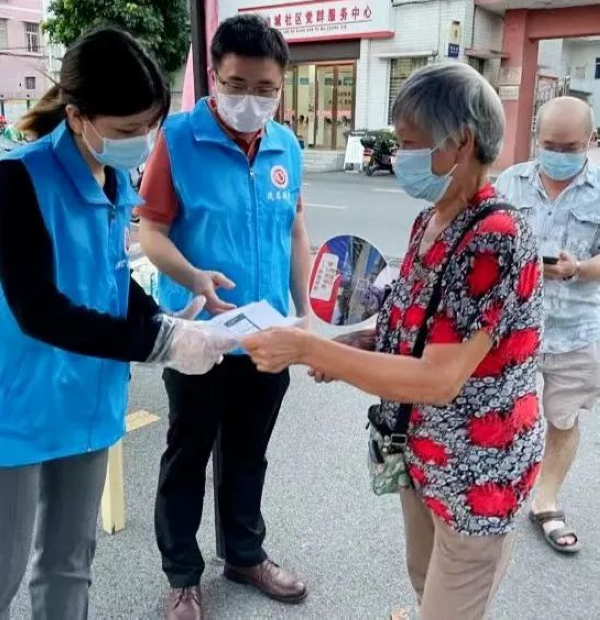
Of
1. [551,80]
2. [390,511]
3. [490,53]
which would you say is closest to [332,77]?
[490,53]

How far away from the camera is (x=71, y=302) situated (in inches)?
49.1

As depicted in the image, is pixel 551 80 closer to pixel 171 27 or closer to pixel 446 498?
pixel 171 27

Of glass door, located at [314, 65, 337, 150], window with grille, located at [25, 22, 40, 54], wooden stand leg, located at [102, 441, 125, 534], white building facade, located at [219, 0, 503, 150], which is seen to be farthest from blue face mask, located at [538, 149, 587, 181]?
window with grille, located at [25, 22, 40, 54]

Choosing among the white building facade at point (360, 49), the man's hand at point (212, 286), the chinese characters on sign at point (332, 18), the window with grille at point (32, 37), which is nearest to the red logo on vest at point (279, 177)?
the man's hand at point (212, 286)

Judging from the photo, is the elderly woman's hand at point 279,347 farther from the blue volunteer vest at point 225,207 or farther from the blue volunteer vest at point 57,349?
the blue volunteer vest at point 225,207

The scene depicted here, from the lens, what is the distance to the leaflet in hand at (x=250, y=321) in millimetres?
1367


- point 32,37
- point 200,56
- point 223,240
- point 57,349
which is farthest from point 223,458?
point 32,37

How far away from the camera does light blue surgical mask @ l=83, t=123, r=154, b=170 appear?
4.35 ft

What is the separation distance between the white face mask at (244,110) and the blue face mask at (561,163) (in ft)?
3.16

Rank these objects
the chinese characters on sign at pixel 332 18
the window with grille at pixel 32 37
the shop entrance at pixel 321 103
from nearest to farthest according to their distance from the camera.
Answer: the chinese characters on sign at pixel 332 18, the shop entrance at pixel 321 103, the window with grille at pixel 32 37

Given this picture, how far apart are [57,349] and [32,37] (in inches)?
1443

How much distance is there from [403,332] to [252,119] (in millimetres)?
775

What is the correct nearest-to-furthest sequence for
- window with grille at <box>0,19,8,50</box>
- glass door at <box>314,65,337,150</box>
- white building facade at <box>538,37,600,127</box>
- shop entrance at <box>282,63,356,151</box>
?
shop entrance at <box>282,63,356,151</box> → glass door at <box>314,65,337,150</box> → white building facade at <box>538,37,600,127</box> → window with grille at <box>0,19,8,50</box>

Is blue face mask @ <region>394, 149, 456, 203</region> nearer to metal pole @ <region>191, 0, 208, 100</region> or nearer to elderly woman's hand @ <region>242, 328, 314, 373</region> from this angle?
elderly woman's hand @ <region>242, 328, 314, 373</region>
